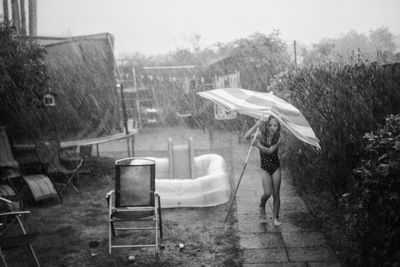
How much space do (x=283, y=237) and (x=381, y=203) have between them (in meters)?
2.64

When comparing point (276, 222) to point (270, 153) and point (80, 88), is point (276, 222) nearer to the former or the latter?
point (270, 153)

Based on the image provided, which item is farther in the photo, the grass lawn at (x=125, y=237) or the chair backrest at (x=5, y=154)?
the chair backrest at (x=5, y=154)

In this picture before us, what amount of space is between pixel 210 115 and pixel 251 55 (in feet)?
11.2

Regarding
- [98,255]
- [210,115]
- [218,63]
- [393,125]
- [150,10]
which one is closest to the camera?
[393,125]

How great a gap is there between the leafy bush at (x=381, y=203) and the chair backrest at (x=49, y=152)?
22.0 feet

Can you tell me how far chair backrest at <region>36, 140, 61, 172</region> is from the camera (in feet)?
29.7

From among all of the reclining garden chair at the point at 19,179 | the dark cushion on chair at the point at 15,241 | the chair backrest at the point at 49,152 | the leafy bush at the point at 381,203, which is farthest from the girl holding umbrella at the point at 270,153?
the chair backrest at the point at 49,152

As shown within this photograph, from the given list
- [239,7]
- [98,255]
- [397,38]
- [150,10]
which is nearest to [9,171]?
[98,255]

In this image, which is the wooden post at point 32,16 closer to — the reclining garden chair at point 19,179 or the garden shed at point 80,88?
the garden shed at point 80,88

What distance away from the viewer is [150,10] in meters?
197

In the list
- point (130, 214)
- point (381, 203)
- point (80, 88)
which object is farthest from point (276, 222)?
point (80, 88)

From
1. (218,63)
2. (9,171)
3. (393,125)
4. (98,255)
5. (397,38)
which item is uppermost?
(397,38)

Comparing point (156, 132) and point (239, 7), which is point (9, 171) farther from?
point (239, 7)

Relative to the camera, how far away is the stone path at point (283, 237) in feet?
17.4
